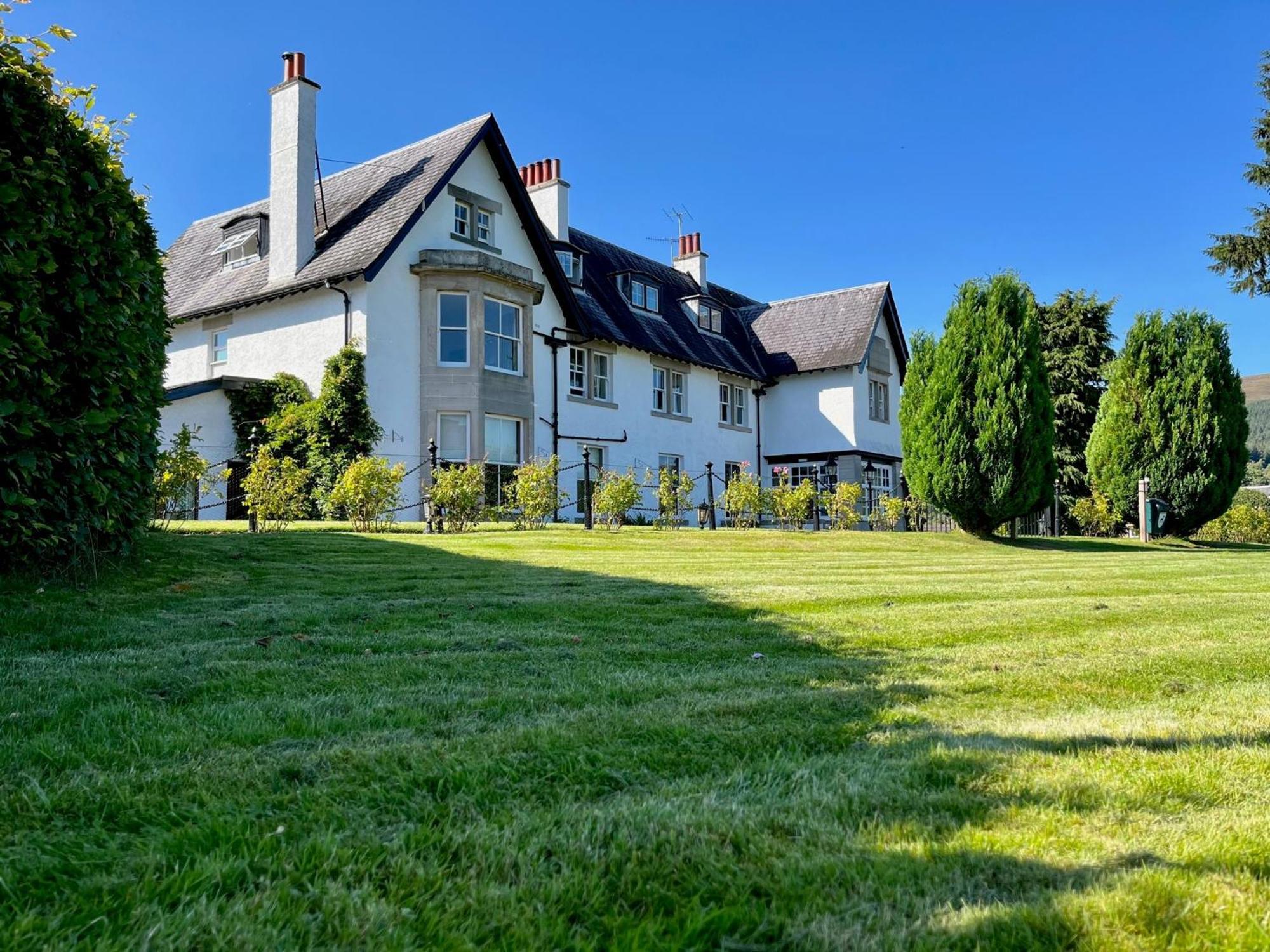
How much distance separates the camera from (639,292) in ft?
90.7

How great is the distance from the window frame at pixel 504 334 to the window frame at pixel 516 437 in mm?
1006

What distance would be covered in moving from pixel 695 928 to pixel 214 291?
77.0ft

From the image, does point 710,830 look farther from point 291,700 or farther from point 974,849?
point 291,700

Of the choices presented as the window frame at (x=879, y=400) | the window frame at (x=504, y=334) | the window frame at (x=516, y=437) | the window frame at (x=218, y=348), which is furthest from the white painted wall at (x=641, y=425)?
the window frame at (x=218, y=348)

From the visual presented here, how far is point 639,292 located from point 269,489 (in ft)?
54.4

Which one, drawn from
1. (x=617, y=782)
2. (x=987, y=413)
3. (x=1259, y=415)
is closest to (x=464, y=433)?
(x=987, y=413)

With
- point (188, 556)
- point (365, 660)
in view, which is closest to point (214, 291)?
point (188, 556)

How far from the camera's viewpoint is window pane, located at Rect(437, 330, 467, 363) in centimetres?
2019

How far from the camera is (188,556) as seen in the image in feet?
27.3

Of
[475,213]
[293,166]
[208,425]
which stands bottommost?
[208,425]

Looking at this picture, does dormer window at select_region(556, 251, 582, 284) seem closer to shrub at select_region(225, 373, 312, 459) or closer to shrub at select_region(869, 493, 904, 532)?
shrub at select_region(225, 373, 312, 459)

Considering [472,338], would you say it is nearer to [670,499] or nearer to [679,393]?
[670,499]

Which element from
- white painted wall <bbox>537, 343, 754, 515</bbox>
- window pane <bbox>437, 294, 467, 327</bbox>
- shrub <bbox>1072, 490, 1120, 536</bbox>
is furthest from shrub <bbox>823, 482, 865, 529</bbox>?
window pane <bbox>437, 294, 467, 327</bbox>

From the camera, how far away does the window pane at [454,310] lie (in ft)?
66.3
